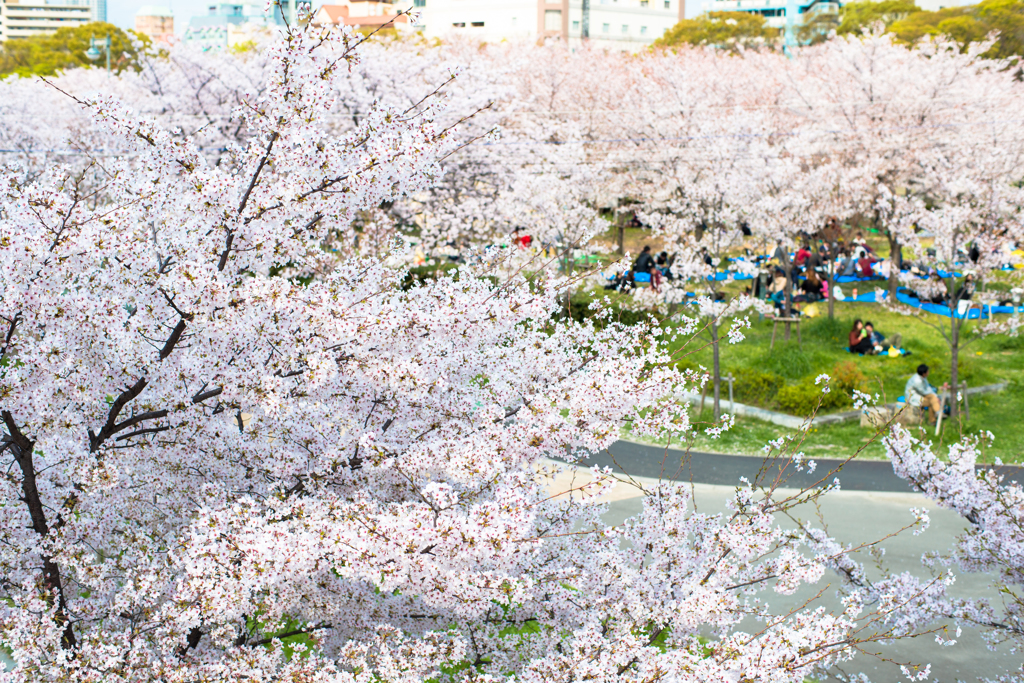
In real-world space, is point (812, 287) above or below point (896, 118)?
below

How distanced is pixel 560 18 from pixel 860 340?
81890mm

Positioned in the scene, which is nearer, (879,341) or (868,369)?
(868,369)

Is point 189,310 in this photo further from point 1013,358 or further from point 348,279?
point 1013,358

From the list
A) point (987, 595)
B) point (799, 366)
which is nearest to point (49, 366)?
point (987, 595)

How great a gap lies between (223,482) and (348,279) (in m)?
1.34

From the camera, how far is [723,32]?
69.1 metres

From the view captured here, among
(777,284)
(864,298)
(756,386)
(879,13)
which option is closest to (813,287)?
(777,284)

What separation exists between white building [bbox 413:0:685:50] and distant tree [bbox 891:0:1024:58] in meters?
41.2

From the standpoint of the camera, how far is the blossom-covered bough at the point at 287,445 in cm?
379

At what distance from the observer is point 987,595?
913 centimetres

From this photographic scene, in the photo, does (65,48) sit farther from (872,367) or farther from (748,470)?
(748,470)

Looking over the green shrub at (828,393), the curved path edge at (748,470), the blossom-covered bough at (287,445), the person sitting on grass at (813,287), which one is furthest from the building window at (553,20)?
the blossom-covered bough at (287,445)

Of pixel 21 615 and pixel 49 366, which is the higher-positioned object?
pixel 49 366

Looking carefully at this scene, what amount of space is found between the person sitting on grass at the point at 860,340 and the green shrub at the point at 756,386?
3.28 meters
